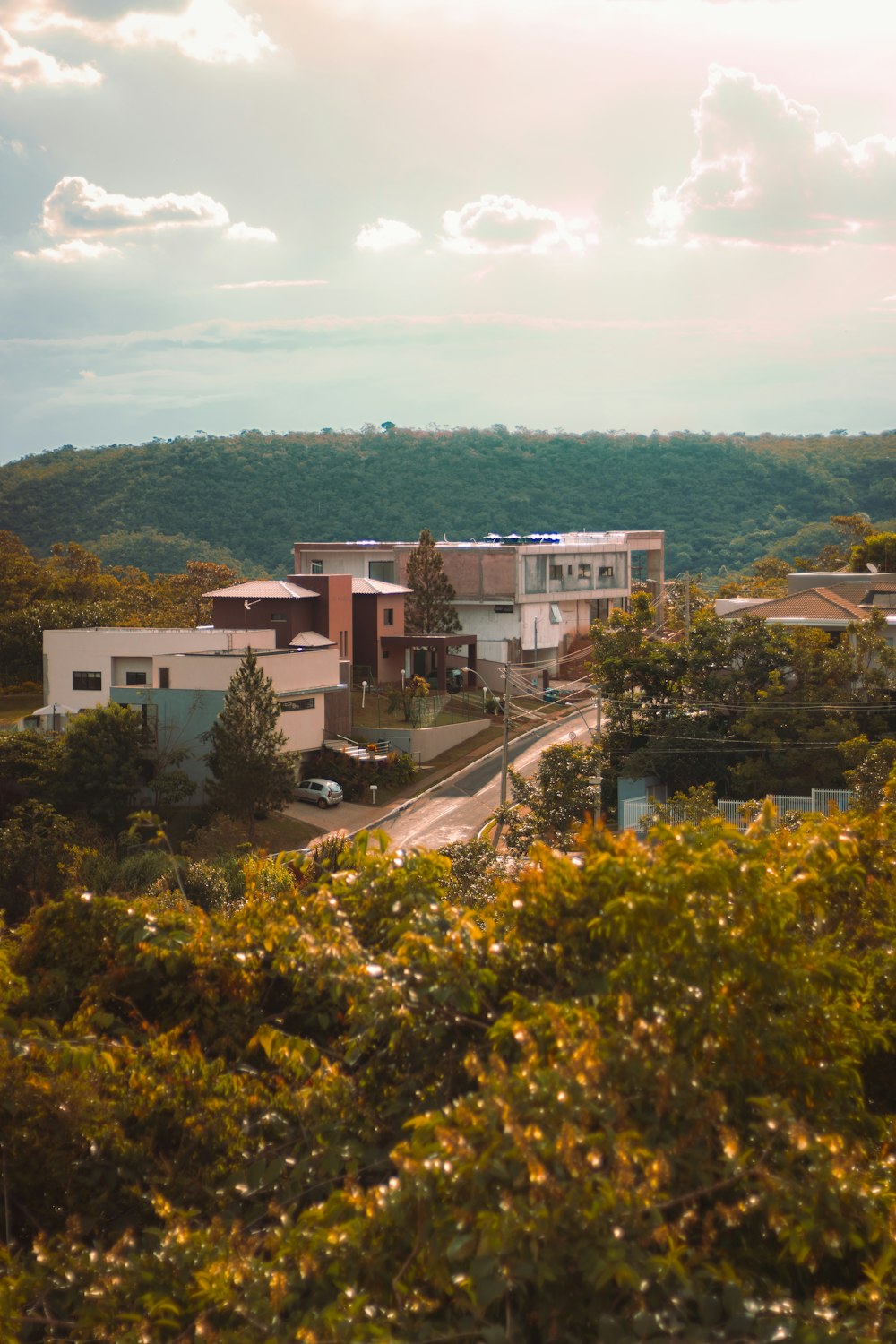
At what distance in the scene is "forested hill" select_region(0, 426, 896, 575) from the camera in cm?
12125

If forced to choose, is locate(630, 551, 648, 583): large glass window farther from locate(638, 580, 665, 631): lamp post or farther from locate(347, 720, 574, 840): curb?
locate(347, 720, 574, 840): curb

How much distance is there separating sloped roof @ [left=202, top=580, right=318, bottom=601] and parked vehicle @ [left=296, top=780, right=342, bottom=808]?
10152 mm

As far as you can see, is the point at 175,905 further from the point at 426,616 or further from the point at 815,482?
the point at 815,482

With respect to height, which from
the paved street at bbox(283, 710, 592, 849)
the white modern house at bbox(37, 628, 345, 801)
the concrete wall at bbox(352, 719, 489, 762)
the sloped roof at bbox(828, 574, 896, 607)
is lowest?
the paved street at bbox(283, 710, 592, 849)

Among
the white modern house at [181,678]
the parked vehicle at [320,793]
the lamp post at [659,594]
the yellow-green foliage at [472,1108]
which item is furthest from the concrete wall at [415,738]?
the yellow-green foliage at [472,1108]

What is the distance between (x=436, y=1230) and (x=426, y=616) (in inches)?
2128

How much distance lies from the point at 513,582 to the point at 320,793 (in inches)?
874

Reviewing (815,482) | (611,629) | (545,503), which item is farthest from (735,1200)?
(815,482)

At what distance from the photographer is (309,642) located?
160ft

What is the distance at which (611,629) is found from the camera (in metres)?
37.7

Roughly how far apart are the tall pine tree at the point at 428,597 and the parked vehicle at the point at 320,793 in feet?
56.9

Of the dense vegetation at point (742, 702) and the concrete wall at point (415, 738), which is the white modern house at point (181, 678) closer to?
the concrete wall at point (415, 738)

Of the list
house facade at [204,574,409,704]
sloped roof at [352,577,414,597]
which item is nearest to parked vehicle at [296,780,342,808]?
house facade at [204,574,409,704]

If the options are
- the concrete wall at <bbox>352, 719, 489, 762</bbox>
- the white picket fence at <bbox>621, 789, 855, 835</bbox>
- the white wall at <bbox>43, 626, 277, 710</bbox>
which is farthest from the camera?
the concrete wall at <bbox>352, 719, 489, 762</bbox>
